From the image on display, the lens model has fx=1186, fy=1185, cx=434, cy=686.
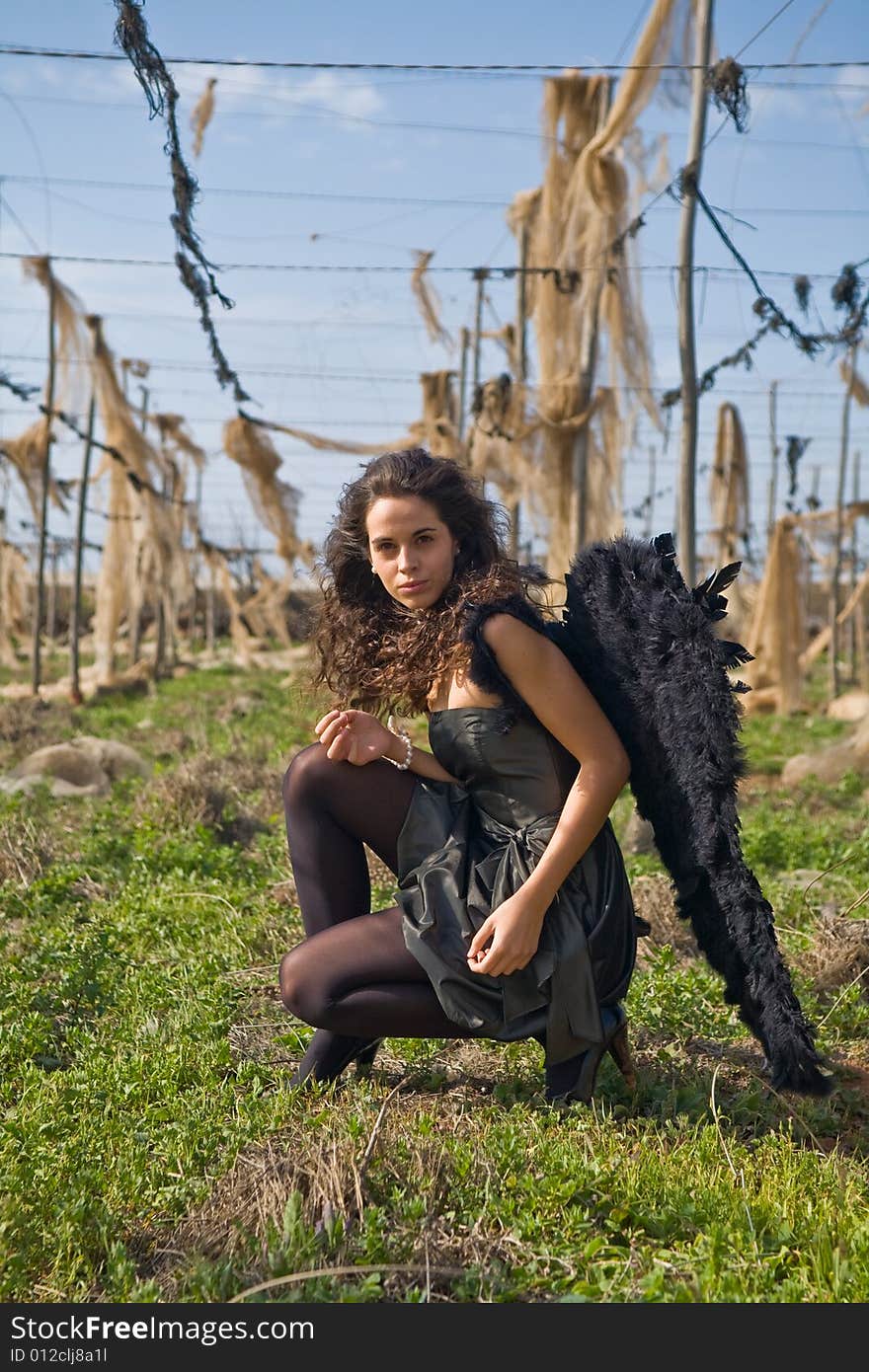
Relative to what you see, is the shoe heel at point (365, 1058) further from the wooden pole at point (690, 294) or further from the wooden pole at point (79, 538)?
the wooden pole at point (79, 538)

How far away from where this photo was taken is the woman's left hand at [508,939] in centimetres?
243

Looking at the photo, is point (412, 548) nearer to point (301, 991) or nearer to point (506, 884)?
point (506, 884)

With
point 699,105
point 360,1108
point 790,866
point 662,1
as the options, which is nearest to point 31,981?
point 360,1108

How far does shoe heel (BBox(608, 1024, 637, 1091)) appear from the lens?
2.71 meters

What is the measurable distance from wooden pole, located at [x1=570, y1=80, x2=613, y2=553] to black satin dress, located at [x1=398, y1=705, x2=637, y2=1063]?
4396 millimetres

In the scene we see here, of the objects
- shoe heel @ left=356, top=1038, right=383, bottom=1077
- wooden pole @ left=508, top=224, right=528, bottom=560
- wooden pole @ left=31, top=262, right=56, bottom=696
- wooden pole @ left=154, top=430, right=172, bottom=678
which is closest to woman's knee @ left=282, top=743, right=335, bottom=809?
shoe heel @ left=356, top=1038, right=383, bottom=1077

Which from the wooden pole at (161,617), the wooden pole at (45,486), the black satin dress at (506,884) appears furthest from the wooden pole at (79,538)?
the black satin dress at (506,884)

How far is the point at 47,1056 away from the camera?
3.16m

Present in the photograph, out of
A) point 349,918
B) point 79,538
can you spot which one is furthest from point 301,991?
point 79,538

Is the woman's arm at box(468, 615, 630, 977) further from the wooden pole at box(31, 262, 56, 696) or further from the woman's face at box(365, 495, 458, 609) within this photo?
the wooden pole at box(31, 262, 56, 696)

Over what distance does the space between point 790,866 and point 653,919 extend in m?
1.24

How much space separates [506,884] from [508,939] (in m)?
0.16

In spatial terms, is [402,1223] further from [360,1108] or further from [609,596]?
[609,596]

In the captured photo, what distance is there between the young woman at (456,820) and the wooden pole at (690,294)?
2.81 meters
